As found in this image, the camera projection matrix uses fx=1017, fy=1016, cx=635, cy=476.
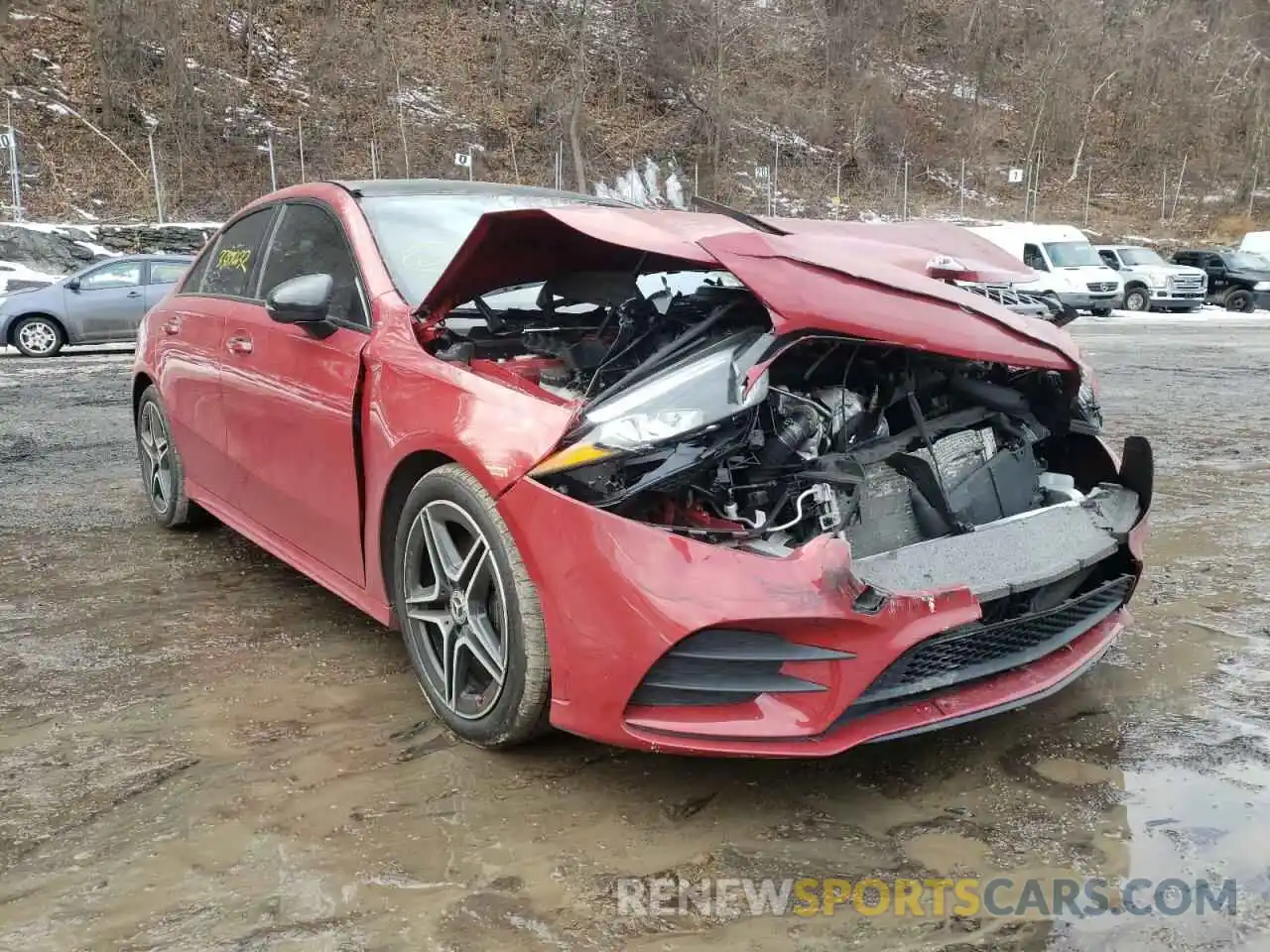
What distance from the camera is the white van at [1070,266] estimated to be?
74.6 ft

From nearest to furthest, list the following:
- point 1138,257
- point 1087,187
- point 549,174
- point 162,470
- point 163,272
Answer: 1. point 162,470
2. point 163,272
3. point 1138,257
4. point 549,174
5. point 1087,187

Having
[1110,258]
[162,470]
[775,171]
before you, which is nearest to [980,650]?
[162,470]

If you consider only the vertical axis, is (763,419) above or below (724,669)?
above

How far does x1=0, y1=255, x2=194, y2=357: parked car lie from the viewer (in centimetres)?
1359

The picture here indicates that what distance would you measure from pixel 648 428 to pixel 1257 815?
5.47 feet

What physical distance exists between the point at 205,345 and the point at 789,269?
262 centimetres

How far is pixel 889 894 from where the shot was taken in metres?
2.08

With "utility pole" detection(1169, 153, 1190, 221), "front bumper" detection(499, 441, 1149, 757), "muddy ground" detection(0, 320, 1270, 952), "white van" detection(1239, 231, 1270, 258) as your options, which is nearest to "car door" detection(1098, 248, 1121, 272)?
"white van" detection(1239, 231, 1270, 258)

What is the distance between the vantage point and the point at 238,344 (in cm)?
374

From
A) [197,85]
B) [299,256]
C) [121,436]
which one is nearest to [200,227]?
[197,85]

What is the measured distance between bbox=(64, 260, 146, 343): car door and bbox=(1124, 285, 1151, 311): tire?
21669 mm

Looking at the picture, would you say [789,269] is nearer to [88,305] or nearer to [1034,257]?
[88,305]

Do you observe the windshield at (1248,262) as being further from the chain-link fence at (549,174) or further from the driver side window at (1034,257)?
the chain-link fence at (549,174)

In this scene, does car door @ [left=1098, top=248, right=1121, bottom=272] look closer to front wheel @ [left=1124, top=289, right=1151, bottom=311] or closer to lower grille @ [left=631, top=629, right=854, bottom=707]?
front wheel @ [left=1124, top=289, right=1151, bottom=311]
